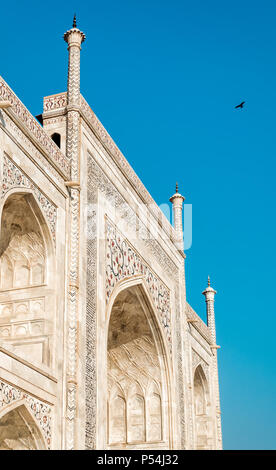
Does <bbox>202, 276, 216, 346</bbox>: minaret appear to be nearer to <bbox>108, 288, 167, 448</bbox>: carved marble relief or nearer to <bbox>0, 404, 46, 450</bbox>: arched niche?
<bbox>108, 288, 167, 448</bbox>: carved marble relief

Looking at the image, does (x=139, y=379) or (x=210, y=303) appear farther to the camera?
(x=210, y=303)

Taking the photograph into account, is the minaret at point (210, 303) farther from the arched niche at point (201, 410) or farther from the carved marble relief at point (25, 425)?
the carved marble relief at point (25, 425)

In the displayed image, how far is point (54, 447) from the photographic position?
26.3 feet

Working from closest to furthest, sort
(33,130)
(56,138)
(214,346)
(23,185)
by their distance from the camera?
(23,185), (33,130), (56,138), (214,346)

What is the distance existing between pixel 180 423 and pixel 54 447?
511 cm

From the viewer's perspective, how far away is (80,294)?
359 inches

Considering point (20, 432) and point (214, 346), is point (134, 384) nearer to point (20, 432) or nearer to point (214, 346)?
point (214, 346)

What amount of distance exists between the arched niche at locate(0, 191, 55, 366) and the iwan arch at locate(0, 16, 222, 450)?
1 centimetres

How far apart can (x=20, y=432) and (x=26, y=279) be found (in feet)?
6.21

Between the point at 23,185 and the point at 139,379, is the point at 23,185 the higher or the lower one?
the higher one

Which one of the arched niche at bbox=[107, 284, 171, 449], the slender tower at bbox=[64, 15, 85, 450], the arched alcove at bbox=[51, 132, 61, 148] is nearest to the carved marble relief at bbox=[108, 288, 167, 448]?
the arched niche at bbox=[107, 284, 171, 449]

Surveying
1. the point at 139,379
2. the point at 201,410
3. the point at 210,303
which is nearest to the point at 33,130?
the point at 139,379
